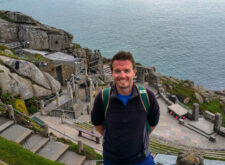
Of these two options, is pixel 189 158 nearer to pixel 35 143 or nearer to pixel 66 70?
pixel 35 143

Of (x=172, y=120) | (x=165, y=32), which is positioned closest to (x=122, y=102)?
(x=172, y=120)

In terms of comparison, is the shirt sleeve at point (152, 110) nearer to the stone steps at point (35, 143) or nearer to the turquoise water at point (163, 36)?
the stone steps at point (35, 143)

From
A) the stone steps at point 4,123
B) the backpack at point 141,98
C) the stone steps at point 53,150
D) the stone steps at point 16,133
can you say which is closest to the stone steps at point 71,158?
the stone steps at point 53,150

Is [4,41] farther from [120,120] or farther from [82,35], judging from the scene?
[82,35]

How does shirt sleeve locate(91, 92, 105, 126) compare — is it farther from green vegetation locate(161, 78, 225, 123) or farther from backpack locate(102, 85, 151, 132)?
green vegetation locate(161, 78, 225, 123)

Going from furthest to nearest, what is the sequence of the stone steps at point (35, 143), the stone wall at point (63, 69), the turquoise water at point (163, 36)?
1. the turquoise water at point (163, 36)
2. the stone wall at point (63, 69)
3. the stone steps at point (35, 143)

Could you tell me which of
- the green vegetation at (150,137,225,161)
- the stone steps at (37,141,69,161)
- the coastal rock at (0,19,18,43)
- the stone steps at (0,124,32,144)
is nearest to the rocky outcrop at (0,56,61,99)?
the stone steps at (0,124,32,144)

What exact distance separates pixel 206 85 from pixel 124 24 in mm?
65534

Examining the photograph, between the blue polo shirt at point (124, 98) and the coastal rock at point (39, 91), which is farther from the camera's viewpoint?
the coastal rock at point (39, 91)

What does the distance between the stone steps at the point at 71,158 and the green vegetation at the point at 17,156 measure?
228cm

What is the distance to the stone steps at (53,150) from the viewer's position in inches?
521

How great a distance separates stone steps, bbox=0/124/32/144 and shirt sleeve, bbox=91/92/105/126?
929 cm

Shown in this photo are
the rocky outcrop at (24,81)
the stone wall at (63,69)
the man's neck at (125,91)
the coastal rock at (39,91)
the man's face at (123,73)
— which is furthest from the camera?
the stone wall at (63,69)

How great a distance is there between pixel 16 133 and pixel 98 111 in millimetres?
10176
